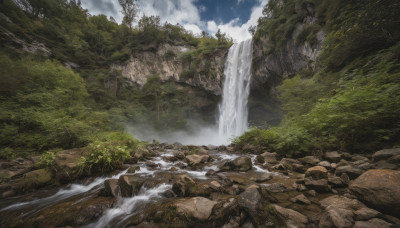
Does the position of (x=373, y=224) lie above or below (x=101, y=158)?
above

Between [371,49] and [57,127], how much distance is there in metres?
13.1

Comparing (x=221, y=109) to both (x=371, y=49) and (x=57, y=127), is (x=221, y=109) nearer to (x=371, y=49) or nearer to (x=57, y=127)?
(x=371, y=49)

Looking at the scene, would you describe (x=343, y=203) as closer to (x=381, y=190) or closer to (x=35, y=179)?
(x=381, y=190)

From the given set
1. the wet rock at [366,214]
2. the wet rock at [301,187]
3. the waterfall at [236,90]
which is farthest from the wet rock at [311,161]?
the waterfall at [236,90]

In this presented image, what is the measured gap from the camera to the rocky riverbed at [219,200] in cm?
156

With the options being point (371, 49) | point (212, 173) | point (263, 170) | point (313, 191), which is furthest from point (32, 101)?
point (371, 49)

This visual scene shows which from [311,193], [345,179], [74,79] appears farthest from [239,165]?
[74,79]

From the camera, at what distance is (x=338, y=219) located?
1373 millimetres

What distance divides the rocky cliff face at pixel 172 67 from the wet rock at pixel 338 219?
64.5ft

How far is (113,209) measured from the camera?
92.8 inches

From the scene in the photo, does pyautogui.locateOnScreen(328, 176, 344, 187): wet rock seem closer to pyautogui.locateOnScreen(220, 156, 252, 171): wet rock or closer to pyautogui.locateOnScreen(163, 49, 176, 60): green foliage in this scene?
pyautogui.locateOnScreen(220, 156, 252, 171): wet rock

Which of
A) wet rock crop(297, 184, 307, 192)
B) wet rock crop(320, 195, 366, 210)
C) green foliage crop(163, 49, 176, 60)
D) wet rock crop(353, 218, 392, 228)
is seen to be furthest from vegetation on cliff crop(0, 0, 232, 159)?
wet rock crop(353, 218, 392, 228)

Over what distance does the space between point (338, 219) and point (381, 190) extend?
0.72 metres

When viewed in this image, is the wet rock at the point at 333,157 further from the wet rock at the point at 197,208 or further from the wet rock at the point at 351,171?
the wet rock at the point at 197,208
